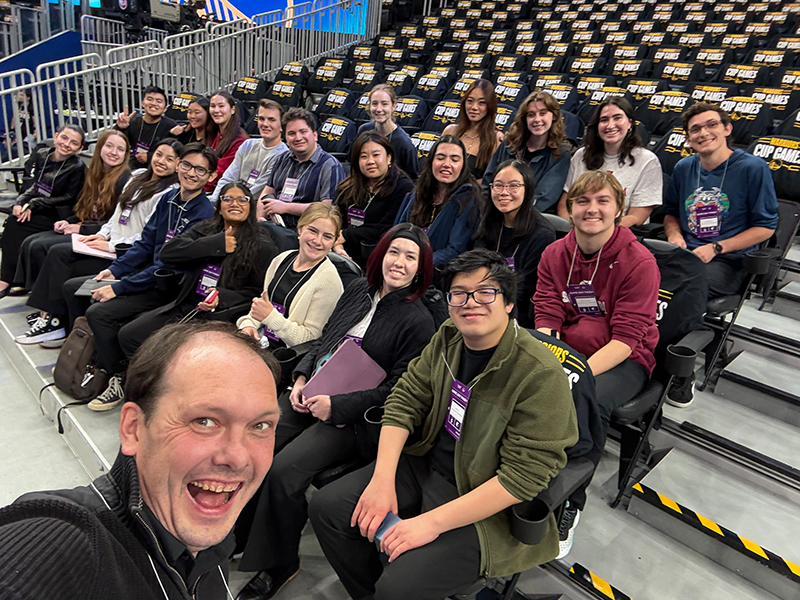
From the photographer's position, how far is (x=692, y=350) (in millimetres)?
1728

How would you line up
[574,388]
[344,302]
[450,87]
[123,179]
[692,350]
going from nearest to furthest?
[574,388]
[692,350]
[344,302]
[123,179]
[450,87]

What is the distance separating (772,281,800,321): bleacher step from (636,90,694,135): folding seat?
1953 mm

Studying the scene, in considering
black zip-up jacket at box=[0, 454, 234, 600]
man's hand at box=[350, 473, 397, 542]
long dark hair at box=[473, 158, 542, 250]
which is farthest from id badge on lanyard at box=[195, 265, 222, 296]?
black zip-up jacket at box=[0, 454, 234, 600]

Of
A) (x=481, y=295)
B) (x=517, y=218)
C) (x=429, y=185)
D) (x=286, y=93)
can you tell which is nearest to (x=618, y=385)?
(x=481, y=295)

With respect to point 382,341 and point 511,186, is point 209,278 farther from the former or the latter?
point 511,186

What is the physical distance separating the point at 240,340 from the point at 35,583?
374 millimetres

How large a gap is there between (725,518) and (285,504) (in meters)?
1.44

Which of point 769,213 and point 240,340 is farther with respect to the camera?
point 769,213

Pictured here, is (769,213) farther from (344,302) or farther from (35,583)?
(35,583)

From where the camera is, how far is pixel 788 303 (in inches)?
104

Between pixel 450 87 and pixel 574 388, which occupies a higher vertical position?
pixel 450 87

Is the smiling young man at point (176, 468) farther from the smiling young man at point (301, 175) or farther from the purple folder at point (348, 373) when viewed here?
the smiling young man at point (301, 175)

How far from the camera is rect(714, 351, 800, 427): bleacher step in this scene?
6.85 ft

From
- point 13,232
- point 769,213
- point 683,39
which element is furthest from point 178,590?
point 683,39
